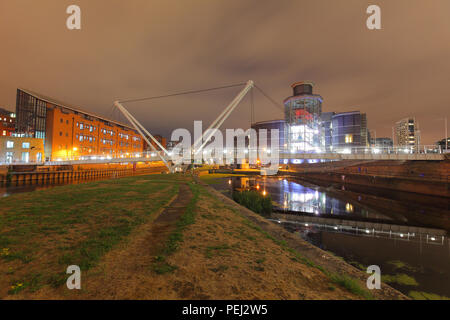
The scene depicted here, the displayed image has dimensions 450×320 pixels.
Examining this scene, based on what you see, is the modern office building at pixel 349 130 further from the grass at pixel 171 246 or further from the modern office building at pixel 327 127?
the grass at pixel 171 246

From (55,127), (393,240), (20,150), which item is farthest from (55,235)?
(55,127)

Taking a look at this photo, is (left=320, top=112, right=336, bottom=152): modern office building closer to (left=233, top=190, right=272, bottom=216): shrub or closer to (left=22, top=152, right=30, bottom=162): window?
(left=233, top=190, right=272, bottom=216): shrub

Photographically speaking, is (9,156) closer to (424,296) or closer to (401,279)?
(401,279)

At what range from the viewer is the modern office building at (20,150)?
169 ft

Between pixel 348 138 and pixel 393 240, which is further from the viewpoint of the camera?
pixel 348 138

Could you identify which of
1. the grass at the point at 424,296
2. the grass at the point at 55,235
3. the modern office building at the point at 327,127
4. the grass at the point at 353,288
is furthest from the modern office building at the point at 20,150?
the modern office building at the point at 327,127

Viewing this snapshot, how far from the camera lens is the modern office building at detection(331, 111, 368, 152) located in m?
83.6

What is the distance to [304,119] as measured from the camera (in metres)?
84.4

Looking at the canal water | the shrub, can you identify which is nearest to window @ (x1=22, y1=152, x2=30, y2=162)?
the shrub

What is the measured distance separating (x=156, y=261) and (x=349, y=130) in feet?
334

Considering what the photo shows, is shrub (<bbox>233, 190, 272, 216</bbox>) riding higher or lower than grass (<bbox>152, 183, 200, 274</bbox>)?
lower

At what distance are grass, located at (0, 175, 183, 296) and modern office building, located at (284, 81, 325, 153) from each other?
82302 mm

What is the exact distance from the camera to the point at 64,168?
52594 millimetres

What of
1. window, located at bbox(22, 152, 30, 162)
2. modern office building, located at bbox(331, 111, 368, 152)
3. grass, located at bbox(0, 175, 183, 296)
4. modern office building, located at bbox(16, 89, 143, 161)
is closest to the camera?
grass, located at bbox(0, 175, 183, 296)
